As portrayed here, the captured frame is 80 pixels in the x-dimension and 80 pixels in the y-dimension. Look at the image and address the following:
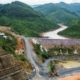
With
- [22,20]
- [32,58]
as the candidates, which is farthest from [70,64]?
[22,20]

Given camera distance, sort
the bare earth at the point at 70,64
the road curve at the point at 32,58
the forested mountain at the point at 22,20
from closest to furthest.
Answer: the road curve at the point at 32,58
the bare earth at the point at 70,64
the forested mountain at the point at 22,20

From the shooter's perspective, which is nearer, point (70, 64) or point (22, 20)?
point (70, 64)

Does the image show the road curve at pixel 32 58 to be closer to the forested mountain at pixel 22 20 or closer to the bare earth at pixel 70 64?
the bare earth at pixel 70 64

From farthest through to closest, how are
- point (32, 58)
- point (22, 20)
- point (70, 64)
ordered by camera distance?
point (22, 20) → point (70, 64) → point (32, 58)

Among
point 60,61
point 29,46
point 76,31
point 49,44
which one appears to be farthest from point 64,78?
point 76,31

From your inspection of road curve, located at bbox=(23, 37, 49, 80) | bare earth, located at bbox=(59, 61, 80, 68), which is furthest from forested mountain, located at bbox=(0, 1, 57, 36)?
bare earth, located at bbox=(59, 61, 80, 68)

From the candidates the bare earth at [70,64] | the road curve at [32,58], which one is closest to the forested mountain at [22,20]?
the road curve at [32,58]

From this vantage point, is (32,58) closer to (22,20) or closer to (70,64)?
(70,64)

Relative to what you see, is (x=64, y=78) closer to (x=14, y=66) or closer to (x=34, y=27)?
(x=14, y=66)

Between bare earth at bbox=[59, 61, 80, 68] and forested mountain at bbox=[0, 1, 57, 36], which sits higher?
forested mountain at bbox=[0, 1, 57, 36]

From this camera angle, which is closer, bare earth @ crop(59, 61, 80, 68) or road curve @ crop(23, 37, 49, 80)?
road curve @ crop(23, 37, 49, 80)

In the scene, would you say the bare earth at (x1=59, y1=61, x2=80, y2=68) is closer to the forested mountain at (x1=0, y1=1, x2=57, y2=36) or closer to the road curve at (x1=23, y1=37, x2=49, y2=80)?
the road curve at (x1=23, y1=37, x2=49, y2=80)
